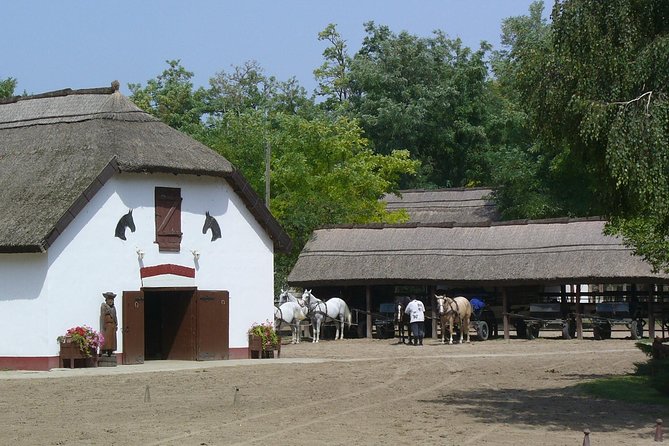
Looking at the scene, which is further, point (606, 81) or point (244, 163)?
point (244, 163)

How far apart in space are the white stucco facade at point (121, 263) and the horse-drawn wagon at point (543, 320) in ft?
42.8

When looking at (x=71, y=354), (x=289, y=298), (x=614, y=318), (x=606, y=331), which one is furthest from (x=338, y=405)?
(x=289, y=298)

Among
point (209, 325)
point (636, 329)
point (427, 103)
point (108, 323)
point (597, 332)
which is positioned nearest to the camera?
point (108, 323)

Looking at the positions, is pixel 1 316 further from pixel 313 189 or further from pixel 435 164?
A: pixel 435 164

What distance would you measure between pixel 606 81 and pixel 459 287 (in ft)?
95.3

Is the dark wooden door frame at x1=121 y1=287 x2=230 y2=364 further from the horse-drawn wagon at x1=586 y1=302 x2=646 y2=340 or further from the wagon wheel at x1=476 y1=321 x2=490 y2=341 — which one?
the horse-drawn wagon at x1=586 y1=302 x2=646 y2=340

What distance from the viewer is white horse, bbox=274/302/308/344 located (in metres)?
45.3

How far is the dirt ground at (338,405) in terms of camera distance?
18250 mm

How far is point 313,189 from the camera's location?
5838 cm

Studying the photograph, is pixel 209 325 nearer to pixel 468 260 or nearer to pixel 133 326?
pixel 133 326

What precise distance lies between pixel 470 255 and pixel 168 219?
15969 millimetres

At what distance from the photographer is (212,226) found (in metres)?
34.7

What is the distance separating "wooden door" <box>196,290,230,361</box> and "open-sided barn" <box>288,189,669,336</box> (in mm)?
12682

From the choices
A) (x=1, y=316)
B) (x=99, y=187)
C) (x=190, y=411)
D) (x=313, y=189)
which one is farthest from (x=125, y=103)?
(x=313, y=189)
